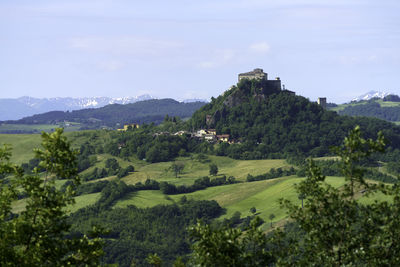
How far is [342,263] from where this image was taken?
29406mm

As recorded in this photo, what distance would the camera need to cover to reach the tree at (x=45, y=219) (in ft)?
92.5

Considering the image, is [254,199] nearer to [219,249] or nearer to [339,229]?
[339,229]

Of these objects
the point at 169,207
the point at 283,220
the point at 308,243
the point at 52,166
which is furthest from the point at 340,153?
the point at 169,207

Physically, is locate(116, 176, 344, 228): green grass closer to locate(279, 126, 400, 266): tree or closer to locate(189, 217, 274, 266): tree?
locate(279, 126, 400, 266): tree

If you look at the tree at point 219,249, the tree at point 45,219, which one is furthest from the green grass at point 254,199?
the tree at point 45,219

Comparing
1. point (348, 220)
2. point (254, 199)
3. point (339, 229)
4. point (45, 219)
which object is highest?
point (45, 219)

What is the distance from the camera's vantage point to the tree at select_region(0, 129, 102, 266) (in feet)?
92.5

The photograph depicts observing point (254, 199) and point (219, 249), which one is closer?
point (219, 249)

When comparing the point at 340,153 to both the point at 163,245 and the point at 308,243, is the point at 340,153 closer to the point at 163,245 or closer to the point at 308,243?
the point at 308,243

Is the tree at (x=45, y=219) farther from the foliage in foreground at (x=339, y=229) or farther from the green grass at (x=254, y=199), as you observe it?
the green grass at (x=254, y=199)

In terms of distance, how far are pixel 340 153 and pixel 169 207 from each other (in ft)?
530

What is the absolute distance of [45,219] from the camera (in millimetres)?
29500

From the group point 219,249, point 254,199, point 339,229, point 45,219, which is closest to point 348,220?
point 339,229

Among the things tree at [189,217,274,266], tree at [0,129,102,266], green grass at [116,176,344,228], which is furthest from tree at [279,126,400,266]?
green grass at [116,176,344,228]
